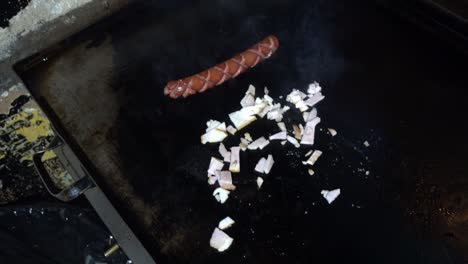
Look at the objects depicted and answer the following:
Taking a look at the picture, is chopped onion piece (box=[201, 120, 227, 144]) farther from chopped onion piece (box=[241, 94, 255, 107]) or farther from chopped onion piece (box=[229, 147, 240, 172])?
chopped onion piece (box=[241, 94, 255, 107])

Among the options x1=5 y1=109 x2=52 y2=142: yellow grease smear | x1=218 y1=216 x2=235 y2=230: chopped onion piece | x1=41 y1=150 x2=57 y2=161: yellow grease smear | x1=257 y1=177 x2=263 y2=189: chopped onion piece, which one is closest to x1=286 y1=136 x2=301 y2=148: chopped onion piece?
x1=257 y1=177 x2=263 y2=189: chopped onion piece

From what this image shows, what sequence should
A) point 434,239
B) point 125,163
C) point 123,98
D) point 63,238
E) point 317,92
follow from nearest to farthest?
point 434,239 → point 125,163 → point 123,98 → point 317,92 → point 63,238

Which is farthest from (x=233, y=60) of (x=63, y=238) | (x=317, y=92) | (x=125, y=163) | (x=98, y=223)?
(x=63, y=238)

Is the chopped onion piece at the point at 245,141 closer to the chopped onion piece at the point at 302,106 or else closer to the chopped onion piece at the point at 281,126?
the chopped onion piece at the point at 281,126

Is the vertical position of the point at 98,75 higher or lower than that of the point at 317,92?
higher

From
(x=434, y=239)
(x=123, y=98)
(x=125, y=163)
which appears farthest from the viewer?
(x=123, y=98)

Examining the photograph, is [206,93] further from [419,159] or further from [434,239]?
[434,239]

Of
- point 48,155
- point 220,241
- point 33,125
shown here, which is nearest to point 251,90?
point 220,241
